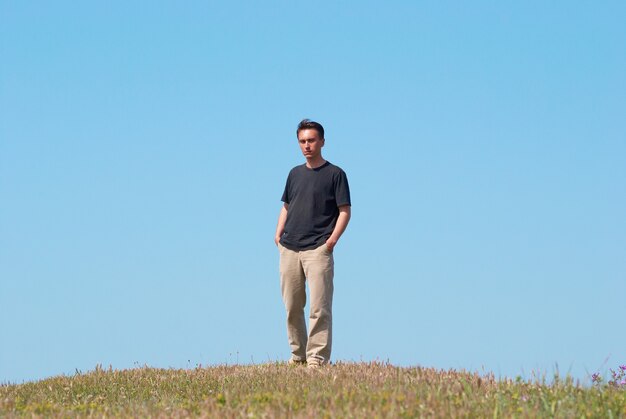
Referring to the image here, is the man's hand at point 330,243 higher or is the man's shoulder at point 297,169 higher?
the man's shoulder at point 297,169

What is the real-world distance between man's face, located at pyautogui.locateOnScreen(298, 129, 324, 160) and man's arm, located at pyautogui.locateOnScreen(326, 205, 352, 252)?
37.2 inches

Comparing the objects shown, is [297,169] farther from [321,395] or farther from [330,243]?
[321,395]

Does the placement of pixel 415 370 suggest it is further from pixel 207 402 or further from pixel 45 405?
pixel 45 405

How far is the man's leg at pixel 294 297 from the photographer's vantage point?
11969 mm

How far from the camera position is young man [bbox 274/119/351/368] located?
11633mm

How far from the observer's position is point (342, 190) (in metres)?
11.7

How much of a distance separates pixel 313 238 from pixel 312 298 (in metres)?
0.87

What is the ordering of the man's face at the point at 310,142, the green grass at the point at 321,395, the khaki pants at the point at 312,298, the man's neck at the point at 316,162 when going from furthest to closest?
the man's neck at the point at 316,162
the man's face at the point at 310,142
the khaki pants at the point at 312,298
the green grass at the point at 321,395

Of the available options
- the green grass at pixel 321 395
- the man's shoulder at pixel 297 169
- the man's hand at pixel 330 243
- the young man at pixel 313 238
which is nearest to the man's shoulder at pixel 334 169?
the young man at pixel 313 238

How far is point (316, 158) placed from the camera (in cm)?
1205

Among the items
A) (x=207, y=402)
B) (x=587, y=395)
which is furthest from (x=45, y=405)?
(x=587, y=395)

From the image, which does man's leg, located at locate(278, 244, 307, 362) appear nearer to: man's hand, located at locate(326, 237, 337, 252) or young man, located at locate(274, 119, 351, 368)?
young man, located at locate(274, 119, 351, 368)

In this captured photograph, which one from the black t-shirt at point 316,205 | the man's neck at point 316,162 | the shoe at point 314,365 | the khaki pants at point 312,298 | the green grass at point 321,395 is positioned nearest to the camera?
the green grass at point 321,395

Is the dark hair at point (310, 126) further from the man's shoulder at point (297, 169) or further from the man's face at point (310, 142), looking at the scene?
the man's shoulder at point (297, 169)
